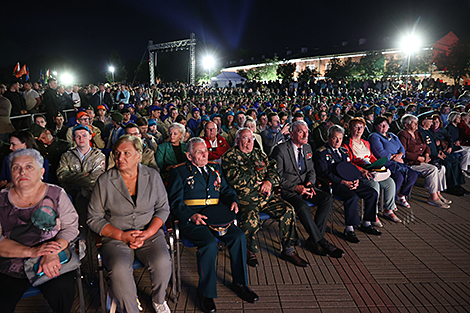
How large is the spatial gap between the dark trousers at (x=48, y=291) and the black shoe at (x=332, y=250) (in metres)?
3.01

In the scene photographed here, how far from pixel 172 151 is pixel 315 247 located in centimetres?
263

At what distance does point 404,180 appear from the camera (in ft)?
17.6

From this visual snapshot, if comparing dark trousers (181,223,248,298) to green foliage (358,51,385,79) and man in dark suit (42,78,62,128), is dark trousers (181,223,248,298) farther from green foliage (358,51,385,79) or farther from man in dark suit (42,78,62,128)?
green foliage (358,51,385,79)

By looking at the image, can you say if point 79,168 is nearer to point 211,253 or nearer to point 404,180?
point 211,253

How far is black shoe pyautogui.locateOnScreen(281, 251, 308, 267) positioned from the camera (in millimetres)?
3582

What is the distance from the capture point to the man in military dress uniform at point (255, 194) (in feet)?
11.8

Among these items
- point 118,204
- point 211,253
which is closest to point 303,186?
point 211,253

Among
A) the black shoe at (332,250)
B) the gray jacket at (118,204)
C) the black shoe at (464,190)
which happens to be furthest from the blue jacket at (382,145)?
the gray jacket at (118,204)

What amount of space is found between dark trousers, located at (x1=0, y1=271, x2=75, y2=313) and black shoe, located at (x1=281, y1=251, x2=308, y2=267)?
242 cm

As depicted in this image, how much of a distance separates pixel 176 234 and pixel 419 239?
11.9 feet

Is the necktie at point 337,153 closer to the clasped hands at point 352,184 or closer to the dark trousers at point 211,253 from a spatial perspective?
the clasped hands at point 352,184

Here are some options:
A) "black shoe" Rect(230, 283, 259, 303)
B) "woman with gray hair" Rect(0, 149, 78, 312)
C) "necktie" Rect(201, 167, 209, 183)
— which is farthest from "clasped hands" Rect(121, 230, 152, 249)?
"black shoe" Rect(230, 283, 259, 303)

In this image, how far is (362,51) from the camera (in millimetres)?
55219

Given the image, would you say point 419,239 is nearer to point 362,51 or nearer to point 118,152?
point 118,152
